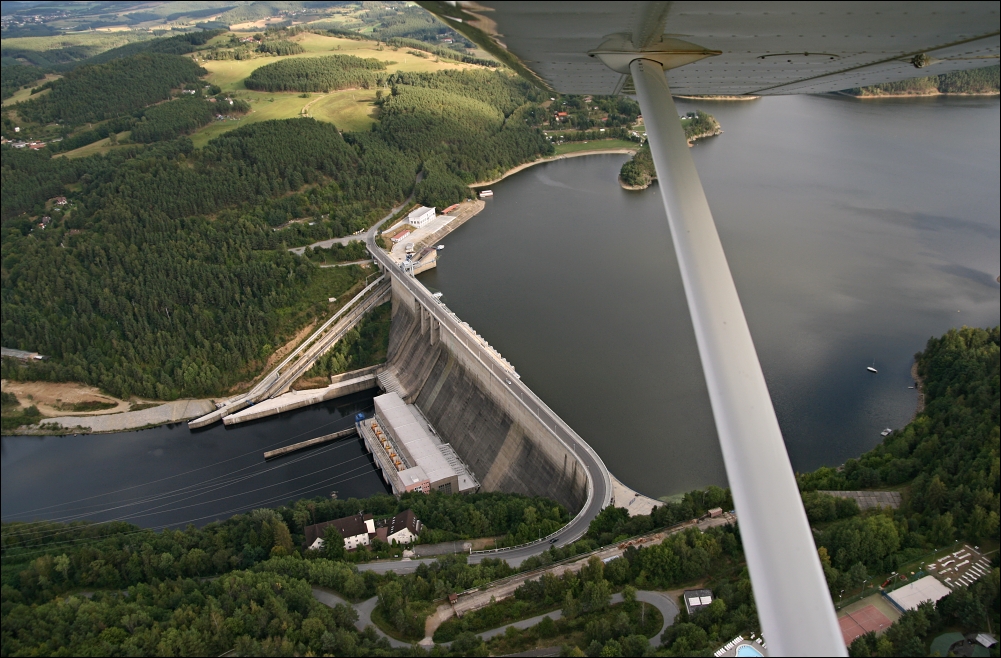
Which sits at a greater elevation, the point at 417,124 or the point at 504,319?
the point at 417,124

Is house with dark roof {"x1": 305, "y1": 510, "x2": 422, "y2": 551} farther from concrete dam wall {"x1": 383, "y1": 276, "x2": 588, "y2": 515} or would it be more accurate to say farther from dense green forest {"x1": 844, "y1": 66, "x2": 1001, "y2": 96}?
dense green forest {"x1": 844, "y1": 66, "x2": 1001, "y2": 96}

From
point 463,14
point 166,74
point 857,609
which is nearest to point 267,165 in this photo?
point 166,74

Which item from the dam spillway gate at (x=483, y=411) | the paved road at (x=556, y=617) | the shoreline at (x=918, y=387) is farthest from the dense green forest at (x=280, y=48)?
the paved road at (x=556, y=617)

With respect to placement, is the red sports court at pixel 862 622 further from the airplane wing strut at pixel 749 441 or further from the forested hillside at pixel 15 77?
the forested hillside at pixel 15 77

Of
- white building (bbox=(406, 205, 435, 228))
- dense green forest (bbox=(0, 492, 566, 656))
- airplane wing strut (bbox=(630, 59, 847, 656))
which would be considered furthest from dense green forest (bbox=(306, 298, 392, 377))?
airplane wing strut (bbox=(630, 59, 847, 656))

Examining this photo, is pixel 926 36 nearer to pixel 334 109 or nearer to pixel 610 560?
pixel 610 560

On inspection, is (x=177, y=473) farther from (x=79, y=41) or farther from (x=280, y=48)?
(x=79, y=41)

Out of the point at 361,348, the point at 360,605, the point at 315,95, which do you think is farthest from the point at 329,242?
the point at 360,605
